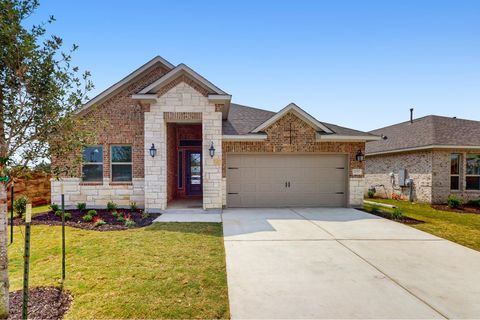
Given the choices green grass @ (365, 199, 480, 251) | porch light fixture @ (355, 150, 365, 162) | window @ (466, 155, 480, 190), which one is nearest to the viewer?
green grass @ (365, 199, 480, 251)

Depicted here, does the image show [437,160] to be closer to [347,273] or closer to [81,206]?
[347,273]

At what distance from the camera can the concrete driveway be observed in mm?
3275

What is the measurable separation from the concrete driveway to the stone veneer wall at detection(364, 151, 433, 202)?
747cm

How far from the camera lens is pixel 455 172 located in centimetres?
1298

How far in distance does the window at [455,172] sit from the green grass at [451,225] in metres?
2.69

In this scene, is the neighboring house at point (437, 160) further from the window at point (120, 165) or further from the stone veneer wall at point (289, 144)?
the window at point (120, 165)

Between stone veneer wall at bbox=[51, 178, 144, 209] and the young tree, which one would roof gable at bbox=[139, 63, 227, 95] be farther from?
the young tree

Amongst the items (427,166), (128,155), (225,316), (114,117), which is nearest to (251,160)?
(128,155)

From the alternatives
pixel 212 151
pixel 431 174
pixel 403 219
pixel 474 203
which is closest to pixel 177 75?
pixel 212 151

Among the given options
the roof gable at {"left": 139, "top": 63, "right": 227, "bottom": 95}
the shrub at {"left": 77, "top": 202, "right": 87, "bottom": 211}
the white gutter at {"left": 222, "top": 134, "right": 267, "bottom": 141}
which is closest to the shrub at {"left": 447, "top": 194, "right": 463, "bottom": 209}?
the white gutter at {"left": 222, "top": 134, "right": 267, "bottom": 141}

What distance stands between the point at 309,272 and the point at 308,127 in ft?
24.7

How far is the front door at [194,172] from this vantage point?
14.1 metres

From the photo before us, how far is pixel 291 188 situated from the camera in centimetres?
1101

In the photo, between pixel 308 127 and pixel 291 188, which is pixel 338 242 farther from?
pixel 308 127
